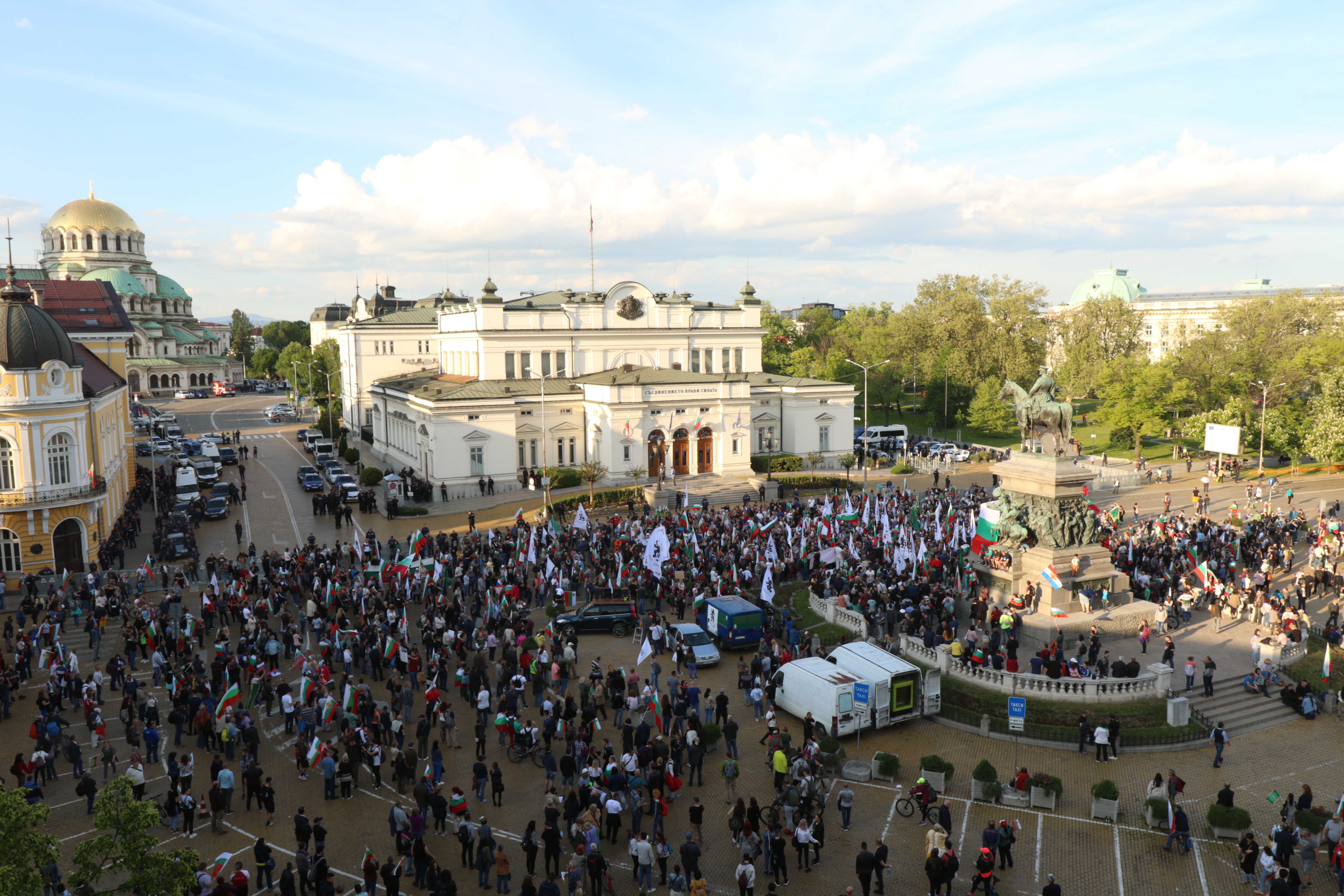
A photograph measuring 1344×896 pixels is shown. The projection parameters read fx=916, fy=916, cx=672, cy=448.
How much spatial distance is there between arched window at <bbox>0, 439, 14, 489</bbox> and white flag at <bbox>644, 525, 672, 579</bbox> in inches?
987

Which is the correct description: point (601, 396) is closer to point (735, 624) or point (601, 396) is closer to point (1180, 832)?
point (735, 624)

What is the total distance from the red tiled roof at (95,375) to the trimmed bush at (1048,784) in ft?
130

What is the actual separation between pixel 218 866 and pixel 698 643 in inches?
537

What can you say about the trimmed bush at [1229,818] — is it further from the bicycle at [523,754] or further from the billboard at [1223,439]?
the billboard at [1223,439]

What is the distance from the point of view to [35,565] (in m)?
35.6

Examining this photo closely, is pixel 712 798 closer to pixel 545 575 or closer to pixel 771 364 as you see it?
pixel 545 575

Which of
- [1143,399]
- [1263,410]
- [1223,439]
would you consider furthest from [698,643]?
[1143,399]

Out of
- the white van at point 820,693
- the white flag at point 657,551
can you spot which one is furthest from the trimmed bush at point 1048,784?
the white flag at point 657,551

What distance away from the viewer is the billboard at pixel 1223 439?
5688 centimetres

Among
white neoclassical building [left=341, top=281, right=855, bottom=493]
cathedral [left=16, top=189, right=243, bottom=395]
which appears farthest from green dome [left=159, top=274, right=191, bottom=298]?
white neoclassical building [left=341, top=281, right=855, bottom=493]

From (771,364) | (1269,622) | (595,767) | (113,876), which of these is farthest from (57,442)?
(771,364)

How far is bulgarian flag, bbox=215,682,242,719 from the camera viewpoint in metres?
20.8

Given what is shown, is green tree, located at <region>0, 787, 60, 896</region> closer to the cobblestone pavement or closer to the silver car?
the cobblestone pavement

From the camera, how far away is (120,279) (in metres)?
142
